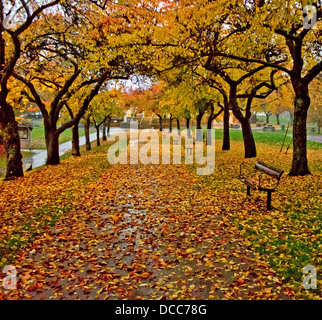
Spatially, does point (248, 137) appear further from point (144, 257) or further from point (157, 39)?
point (144, 257)

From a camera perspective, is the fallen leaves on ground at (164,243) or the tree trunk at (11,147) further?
the tree trunk at (11,147)

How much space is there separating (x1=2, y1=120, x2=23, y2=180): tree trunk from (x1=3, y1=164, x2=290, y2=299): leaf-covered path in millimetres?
6488

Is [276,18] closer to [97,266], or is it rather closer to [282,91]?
[97,266]

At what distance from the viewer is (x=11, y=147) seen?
1405cm

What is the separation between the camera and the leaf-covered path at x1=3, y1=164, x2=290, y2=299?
4.55 m

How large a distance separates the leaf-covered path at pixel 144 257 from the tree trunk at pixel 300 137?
15.5 feet

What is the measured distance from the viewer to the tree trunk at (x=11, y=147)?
14.0m

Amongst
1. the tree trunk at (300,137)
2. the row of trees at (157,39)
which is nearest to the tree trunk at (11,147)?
the row of trees at (157,39)

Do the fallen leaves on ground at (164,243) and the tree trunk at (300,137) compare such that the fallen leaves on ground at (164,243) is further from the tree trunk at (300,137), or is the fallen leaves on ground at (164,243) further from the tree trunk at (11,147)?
the tree trunk at (11,147)

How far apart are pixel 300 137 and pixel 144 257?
30.0 ft

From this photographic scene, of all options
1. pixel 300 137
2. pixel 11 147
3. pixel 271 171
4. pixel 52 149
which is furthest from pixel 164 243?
pixel 52 149

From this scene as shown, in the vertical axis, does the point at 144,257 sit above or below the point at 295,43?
below

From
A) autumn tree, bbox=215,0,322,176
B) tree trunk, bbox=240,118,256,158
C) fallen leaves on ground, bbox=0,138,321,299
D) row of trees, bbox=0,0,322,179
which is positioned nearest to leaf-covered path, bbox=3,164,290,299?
fallen leaves on ground, bbox=0,138,321,299

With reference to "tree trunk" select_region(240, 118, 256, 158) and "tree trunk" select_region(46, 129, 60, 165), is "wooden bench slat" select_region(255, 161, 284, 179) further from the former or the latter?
"tree trunk" select_region(46, 129, 60, 165)
